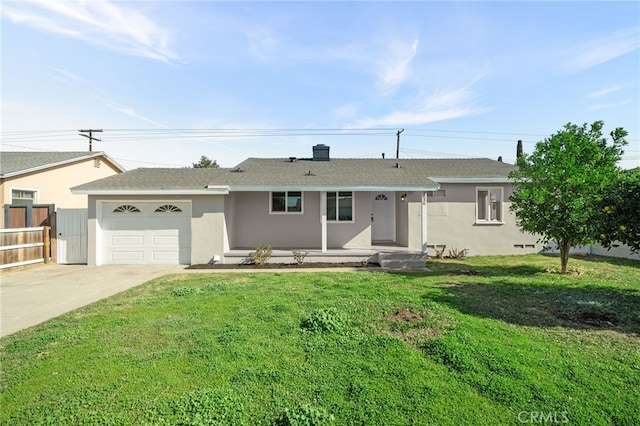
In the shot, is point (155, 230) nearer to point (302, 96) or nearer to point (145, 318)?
point (145, 318)

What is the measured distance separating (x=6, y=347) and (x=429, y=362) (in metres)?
5.84

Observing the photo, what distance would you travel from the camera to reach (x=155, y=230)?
11.2 meters

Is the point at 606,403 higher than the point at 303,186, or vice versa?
the point at 303,186

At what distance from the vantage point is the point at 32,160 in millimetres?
14320

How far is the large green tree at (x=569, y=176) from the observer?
322 inches

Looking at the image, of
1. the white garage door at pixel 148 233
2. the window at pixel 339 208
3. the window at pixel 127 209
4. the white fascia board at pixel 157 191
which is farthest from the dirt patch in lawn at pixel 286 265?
the window at pixel 127 209

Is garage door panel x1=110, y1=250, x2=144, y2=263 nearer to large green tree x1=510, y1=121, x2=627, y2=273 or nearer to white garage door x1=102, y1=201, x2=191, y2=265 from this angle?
white garage door x1=102, y1=201, x2=191, y2=265

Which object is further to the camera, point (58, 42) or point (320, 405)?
point (58, 42)

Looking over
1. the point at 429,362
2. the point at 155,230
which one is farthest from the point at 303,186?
the point at 429,362

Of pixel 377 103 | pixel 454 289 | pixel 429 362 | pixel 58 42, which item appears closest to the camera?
pixel 429 362

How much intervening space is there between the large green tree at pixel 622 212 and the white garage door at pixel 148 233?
37.9 feet

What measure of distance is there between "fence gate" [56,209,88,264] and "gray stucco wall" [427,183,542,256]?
1374 cm

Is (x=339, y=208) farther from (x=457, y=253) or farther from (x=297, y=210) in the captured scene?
(x=457, y=253)

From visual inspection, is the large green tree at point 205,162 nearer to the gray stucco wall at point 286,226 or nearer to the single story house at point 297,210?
the single story house at point 297,210
